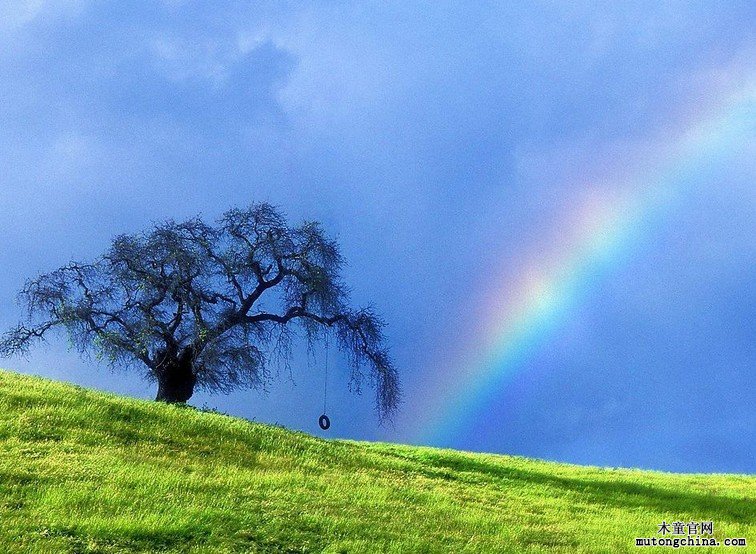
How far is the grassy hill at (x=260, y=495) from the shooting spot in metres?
12.6

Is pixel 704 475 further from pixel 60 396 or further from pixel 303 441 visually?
pixel 60 396

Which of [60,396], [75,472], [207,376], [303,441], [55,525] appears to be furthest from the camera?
[207,376]

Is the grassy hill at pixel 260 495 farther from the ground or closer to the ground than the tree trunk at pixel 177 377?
closer to the ground

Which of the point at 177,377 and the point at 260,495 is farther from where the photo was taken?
the point at 177,377

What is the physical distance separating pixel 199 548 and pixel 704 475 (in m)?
29.1

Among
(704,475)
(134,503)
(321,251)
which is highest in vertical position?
(321,251)

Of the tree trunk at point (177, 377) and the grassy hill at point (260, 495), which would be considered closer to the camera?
the grassy hill at point (260, 495)

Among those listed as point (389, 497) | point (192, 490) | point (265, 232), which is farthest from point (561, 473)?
point (192, 490)

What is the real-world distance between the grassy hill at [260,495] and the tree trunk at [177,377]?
22.2ft

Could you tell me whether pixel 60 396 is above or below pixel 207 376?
below

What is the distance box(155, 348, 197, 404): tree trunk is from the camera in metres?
30.6

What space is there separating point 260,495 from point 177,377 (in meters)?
16.5

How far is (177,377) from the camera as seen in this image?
101ft

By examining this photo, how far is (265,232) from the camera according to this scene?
31969mm
